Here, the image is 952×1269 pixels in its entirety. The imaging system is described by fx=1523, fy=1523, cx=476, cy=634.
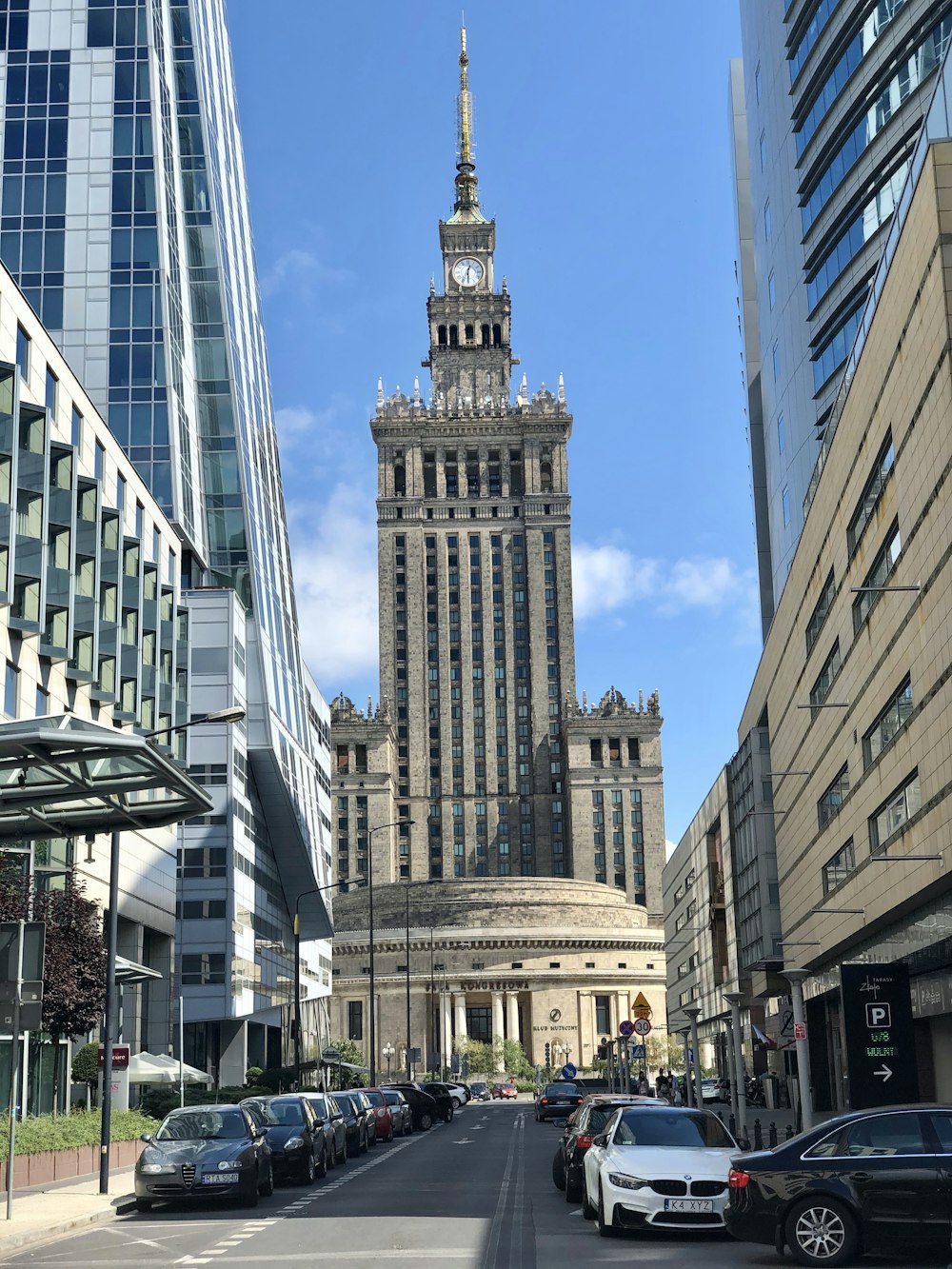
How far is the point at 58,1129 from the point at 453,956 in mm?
122318

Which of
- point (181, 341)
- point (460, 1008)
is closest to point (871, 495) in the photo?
point (181, 341)

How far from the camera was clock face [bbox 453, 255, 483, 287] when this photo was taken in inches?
7293

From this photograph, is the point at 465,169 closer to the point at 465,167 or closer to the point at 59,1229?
the point at 465,167

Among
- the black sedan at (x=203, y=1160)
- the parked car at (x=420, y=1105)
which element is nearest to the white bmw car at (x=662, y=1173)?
the black sedan at (x=203, y=1160)

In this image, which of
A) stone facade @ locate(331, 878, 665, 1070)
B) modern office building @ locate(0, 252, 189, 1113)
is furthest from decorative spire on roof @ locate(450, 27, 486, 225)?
modern office building @ locate(0, 252, 189, 1113)

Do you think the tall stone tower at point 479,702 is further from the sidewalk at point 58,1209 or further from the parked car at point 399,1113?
the sidewalk at point 58,1209

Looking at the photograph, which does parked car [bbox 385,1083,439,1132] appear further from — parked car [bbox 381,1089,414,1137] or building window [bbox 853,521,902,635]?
building window [bbox 853,521,902,635]

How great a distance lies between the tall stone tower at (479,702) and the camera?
16562cm

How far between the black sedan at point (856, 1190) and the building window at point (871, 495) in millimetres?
16027

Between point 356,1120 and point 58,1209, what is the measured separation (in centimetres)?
1538

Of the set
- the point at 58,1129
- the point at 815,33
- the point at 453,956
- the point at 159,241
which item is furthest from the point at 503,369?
the point at 58,1129

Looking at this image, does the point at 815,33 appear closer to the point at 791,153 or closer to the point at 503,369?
the point at 791,153

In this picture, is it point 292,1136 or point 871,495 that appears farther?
point 871,495

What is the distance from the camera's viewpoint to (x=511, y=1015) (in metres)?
149
